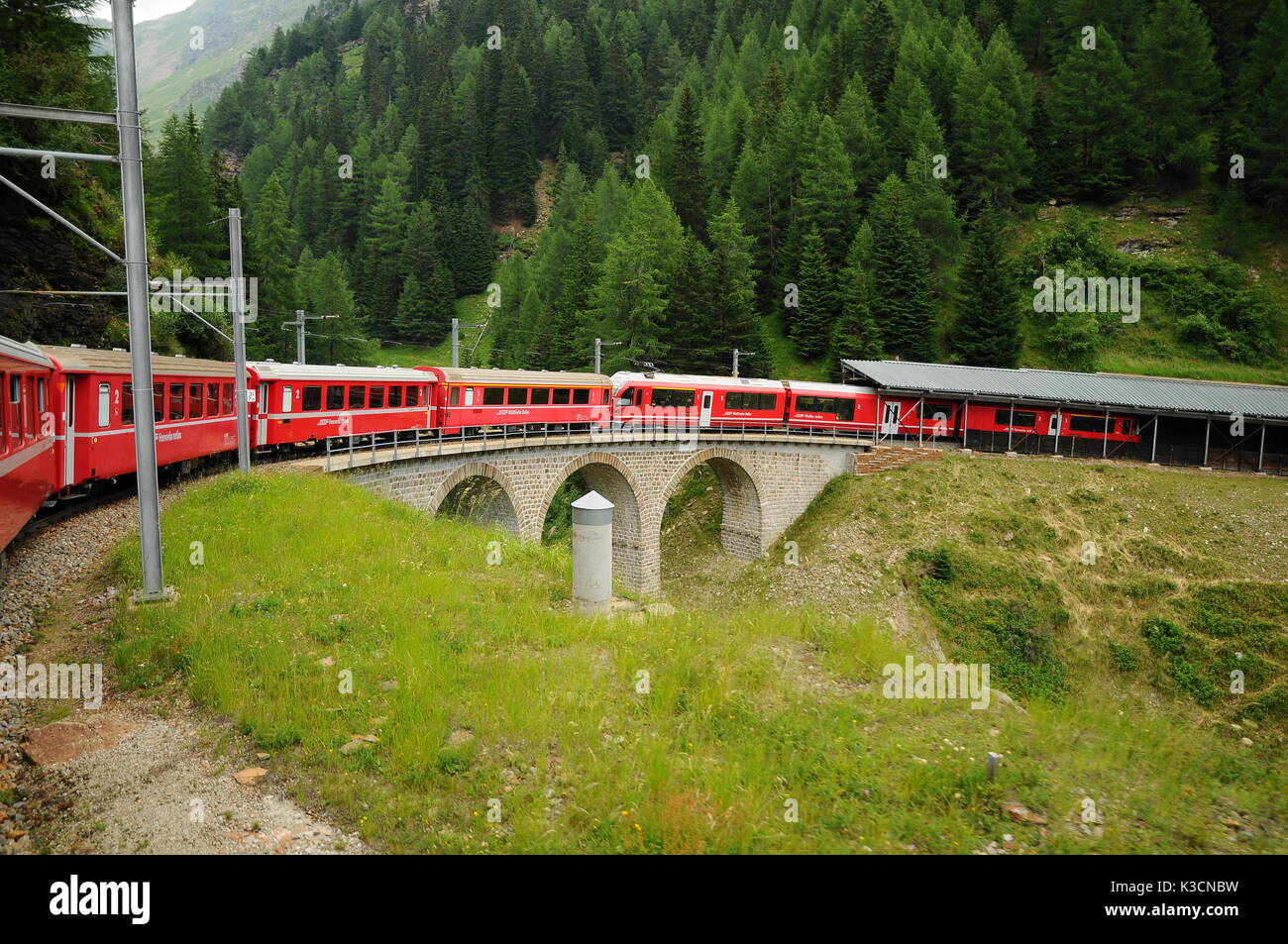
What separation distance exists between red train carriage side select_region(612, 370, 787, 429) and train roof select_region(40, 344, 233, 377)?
15371 millimetres

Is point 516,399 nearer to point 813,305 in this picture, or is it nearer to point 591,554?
point 591,554

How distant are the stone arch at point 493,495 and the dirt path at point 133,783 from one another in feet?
48.6

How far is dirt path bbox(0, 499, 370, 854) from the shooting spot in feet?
16.7

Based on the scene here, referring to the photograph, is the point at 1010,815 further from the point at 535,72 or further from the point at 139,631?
the point at 535,72

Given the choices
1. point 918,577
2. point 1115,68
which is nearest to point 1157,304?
point 1115,68

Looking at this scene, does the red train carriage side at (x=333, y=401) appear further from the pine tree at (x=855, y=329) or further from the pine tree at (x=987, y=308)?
the pine tree at (x=987, y=308)

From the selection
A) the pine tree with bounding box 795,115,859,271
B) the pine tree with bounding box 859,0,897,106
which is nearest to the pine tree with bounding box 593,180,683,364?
the pine tree with bounding box 795,115,859,271

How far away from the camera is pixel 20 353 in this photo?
1034 centimetres

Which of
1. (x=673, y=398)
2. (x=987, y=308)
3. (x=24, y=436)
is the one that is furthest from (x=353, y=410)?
(x=987, y=308)

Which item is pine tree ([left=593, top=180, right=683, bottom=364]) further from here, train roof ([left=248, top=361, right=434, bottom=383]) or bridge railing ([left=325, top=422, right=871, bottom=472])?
train roof ([left=248, top=361, right=434, bottom=383])

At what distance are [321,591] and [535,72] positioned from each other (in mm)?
104993

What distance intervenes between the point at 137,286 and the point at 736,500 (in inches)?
1167

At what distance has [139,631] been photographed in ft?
27.4

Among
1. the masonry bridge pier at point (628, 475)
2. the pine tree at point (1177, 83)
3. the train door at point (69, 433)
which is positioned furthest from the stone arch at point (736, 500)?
the pine tree at point (1177, 83)
